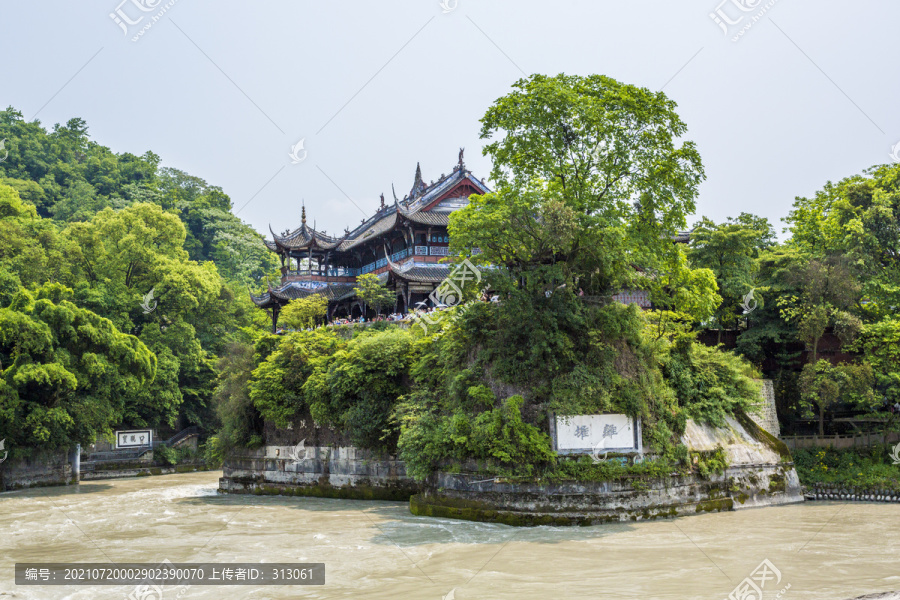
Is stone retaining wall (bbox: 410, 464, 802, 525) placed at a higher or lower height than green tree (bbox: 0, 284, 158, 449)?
lower

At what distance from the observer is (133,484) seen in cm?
3275

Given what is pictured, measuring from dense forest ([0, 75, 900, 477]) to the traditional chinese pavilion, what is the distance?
393cm

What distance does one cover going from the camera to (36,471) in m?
29.8

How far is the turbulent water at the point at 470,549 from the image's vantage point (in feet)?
39.8

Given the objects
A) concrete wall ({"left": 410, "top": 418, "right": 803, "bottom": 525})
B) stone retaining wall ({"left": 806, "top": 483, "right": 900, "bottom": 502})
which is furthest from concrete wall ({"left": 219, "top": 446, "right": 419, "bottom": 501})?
stone retaining wall ({"left": 806, "top": 483, "right": 900, "bottom": 502})

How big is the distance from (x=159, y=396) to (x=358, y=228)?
47.2 feet

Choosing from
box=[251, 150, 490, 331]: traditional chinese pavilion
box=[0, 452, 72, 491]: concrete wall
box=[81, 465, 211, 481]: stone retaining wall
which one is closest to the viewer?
box=[0, 452, 72, 491]: concrete wall

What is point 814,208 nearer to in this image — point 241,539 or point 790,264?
point 790,264

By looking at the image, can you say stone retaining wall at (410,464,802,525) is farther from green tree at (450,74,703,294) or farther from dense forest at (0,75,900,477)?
green tree at (450,74,703,294)

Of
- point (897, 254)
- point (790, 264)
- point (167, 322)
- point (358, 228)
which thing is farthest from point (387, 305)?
point (897, 254)

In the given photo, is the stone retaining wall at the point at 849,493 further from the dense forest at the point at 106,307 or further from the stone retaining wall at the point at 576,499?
the dense forest at the point at 106,307

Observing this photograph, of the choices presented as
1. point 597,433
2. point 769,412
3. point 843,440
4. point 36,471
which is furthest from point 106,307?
point 843,440

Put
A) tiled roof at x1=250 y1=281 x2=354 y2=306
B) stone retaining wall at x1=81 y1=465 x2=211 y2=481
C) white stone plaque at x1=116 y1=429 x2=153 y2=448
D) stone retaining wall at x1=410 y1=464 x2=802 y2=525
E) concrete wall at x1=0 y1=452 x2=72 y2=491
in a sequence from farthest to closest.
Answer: tiled roof at x1=250 y1=281 x2=354 y2=306 → white stone plaque at x1=116 y1=429 x2=153 y2=448 → stone retaining wall at x1=81 y1=465 x2=211 y2=481 → concrete wall at x1=0 y1=452 x2=72 y2=491 → stone retaining wall at x1=410 y1=464 x2=802 y2=525

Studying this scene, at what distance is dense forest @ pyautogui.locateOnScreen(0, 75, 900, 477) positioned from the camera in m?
19.8
